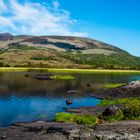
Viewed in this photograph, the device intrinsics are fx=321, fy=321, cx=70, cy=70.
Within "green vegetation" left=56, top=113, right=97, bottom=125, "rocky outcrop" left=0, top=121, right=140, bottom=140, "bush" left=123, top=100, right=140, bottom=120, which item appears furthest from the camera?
"bush" left=123, top=100, right=140, bottom=120

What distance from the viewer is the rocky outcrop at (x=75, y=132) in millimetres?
40750

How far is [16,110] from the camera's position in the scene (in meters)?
66.4

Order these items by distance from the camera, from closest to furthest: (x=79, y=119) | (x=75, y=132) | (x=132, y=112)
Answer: (x=75, y=132) → (x=79, y=119) → (x=132, y=112)

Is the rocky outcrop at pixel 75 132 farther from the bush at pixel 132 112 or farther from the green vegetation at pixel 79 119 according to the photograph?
the bush at pixel 132 112

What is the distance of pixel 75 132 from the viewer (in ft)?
139

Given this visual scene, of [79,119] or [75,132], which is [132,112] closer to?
[79,119]

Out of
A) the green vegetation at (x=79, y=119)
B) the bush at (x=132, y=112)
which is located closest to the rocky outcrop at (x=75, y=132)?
the green vegetation at (x=79, y=119)

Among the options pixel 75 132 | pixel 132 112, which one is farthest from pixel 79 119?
pixel 75 132

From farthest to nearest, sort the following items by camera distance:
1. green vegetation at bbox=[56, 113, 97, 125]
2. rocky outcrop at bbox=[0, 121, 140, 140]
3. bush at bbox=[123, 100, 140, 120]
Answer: bush at bbox=[123, 100, 140, 120]
green vegetation at bbox=[56, 113, 97, 125]
rocky outcrop at bbox=[0, 121, 140, 140]

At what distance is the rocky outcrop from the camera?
40.8 meters

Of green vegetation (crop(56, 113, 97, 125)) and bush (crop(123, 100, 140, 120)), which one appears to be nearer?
green vegetation (crop(56, 113, 97, 125))

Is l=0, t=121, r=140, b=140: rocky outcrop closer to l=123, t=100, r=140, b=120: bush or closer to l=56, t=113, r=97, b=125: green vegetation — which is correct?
l=56, t=113, r=97, b=125: green vegetation

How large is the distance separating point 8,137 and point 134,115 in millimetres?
21259

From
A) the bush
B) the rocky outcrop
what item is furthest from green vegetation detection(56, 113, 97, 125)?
the bush
